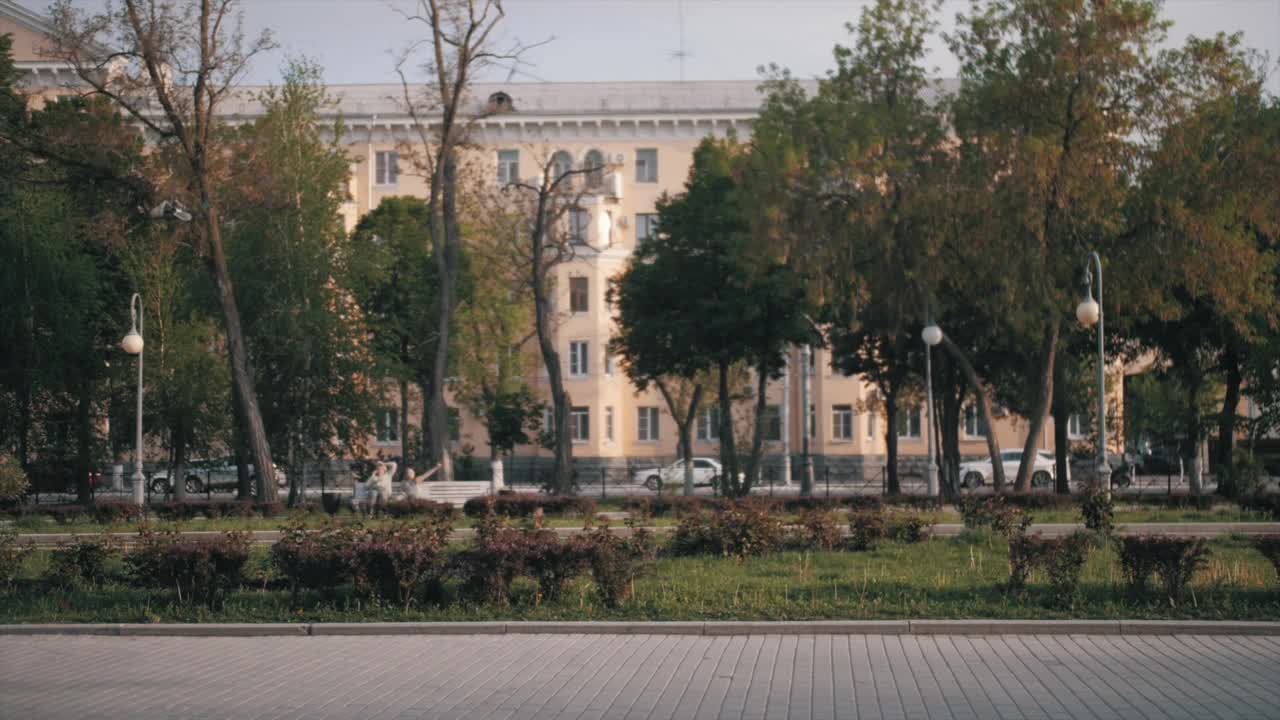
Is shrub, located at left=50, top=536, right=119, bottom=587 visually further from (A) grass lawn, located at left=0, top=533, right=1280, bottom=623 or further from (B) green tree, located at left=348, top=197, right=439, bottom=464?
(B) green tree, located at left=348, top=197, right=439, bottom=464

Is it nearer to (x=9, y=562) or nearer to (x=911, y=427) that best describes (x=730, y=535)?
(x=9, y=562)

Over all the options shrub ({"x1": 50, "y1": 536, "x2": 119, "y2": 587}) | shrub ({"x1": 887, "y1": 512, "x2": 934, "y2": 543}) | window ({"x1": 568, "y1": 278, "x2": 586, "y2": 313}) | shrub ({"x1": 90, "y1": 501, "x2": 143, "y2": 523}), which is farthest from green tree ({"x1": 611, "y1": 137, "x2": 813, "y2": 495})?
shrub ({"x1": 50, "y1": 536, "x2": 119, "y2": 587})

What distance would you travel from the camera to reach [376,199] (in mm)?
64625

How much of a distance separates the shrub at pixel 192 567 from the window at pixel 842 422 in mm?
49790

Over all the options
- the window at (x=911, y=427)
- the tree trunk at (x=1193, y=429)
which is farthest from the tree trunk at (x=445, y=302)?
the window at (x=911, y=427)

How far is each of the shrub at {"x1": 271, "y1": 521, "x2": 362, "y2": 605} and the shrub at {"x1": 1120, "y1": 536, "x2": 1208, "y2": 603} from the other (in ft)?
26.5

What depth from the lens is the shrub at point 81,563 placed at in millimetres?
14617

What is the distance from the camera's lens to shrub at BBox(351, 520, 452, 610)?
13.2 m

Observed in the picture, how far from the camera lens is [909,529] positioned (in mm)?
18062

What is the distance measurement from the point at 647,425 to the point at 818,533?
46.0m

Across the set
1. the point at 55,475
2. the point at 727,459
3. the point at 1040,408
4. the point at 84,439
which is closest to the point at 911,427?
the point at 727,459

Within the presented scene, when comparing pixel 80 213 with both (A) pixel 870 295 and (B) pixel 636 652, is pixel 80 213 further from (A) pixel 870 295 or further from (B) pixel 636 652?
(B) pixel 636 652

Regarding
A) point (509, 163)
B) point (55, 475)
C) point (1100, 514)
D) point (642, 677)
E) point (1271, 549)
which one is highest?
point (509, 163)

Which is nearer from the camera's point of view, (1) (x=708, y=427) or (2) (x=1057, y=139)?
(2) (x=1057, y=139)
